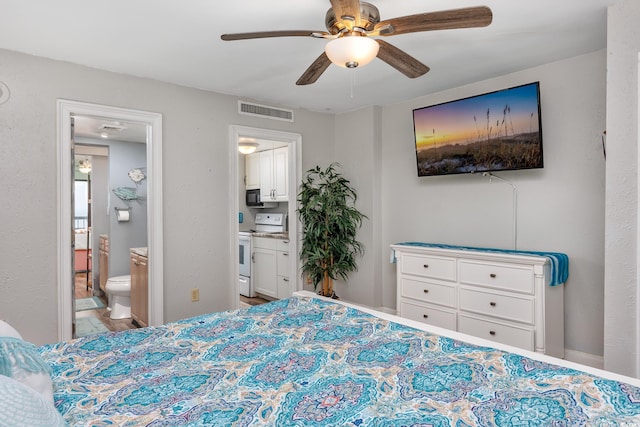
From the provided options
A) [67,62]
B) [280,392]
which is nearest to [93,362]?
[280,392]

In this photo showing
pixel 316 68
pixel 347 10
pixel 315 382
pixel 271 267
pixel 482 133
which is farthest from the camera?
pixel 271 267

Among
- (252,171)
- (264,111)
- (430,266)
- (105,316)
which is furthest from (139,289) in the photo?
(430,266)

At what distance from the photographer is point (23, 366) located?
43.2 inches

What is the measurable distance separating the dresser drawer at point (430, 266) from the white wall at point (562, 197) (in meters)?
0.49

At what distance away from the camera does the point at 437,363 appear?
4.66ft

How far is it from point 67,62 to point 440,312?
357cm

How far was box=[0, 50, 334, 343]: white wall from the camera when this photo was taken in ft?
9.10

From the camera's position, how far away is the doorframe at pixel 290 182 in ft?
12.7

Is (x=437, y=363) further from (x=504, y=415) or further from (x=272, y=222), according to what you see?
(x=272, y=222)

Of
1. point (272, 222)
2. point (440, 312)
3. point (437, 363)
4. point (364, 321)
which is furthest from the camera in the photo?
point (272, 222)

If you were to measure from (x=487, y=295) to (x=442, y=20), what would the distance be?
2116 mm

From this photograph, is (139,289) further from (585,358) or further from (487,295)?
(585,358)

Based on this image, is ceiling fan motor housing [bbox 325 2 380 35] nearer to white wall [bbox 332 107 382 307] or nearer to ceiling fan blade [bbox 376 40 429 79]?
ceiling fan blade [bbox 376 40 429 79]

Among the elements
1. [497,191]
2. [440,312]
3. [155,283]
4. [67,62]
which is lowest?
[440,312]
